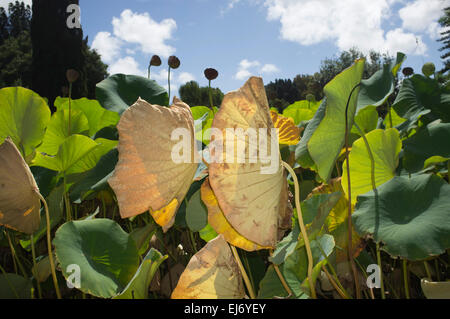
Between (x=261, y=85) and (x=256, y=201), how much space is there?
114 mm

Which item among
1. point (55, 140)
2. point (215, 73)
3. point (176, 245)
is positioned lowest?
point (176, 245)

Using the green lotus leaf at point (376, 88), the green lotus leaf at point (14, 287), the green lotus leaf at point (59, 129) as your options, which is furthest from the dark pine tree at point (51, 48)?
the green lotus leaf at point (376, 88)

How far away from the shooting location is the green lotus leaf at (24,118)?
27.9 inches

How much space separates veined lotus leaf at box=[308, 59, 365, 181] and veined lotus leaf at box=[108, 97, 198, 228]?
0.70ft

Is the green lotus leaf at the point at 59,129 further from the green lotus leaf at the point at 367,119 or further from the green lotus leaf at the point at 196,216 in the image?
the green lotus leaf at the point at 367,119

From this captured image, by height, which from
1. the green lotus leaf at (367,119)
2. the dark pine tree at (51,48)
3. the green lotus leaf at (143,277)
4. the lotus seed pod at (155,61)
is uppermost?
the dark pine tree at (51,48)

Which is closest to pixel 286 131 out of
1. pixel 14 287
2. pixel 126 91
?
pixel 126 91

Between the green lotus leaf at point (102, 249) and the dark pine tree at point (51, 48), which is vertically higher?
the dark pine tree at point (51, 48)

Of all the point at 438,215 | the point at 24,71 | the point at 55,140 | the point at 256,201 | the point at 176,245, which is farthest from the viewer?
the point at 24,71

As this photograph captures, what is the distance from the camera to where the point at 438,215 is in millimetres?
464

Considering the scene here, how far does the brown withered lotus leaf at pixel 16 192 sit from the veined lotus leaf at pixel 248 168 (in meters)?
0.25

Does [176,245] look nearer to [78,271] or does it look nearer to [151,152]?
[78,271]

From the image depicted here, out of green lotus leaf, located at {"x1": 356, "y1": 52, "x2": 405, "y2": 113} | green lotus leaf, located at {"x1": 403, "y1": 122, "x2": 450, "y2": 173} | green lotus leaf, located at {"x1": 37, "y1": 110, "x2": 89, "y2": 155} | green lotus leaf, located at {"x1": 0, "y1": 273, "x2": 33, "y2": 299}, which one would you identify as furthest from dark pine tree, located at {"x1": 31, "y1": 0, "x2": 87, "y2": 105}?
green lotus leaf, located at {"x1": 403, "y1": 122, "x2": 450, "y2": 173}
